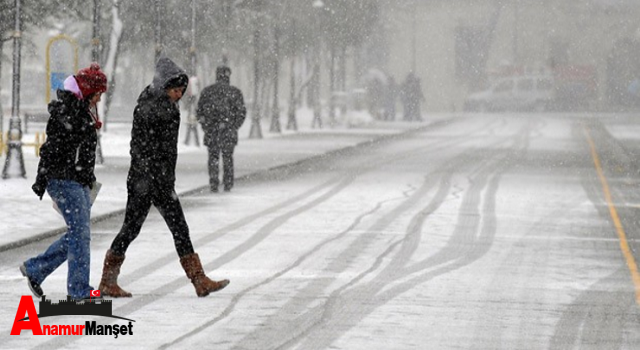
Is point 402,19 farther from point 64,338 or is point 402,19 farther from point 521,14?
point 64,338

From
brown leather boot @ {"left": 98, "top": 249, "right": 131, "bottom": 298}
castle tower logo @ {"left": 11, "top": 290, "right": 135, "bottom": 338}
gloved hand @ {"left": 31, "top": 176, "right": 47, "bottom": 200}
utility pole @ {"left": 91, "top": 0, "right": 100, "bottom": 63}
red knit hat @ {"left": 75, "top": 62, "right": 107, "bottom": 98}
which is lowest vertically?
castle tower logo @ {"left": 11, "top": 290, "right": 135, "bottom": 338}

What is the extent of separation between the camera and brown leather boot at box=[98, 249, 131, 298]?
11.3m

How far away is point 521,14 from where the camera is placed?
8206cm

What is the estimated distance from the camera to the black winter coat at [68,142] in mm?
10547

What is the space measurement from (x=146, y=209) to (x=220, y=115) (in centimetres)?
1040

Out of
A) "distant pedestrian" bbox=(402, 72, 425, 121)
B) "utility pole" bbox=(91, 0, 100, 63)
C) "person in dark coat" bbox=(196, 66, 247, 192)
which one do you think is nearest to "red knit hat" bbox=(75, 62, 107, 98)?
"person in dark coat" bbox=(196, 66, 247, 192)

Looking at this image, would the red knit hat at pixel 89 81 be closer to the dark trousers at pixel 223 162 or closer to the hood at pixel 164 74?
the hood at pixel 164 74

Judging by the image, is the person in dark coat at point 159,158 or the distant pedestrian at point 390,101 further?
the distant pedestrian at point 390,101

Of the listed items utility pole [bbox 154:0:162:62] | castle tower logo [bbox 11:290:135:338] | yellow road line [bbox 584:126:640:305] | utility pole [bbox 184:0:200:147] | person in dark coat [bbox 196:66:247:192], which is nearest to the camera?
castle tower logo [bbox 11:290:135:338]

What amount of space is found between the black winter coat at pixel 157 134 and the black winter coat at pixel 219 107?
1027cm

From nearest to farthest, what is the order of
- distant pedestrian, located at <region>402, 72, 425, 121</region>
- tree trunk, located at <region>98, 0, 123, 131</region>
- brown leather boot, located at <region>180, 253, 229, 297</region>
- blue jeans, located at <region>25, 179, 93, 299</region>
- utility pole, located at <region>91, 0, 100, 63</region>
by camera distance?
blue jeans, located at <region>25, 179, 93, 299</region> < brown leather boot, located at <region>180, 253, 229, 297</region> < utility pole, located at <region>91, 0, 100, 63</region> < tree trunk, located at <region>98, 0, 123, 131</region> < distant pedestrian, located at <region>402, 72, 425, 121</region>

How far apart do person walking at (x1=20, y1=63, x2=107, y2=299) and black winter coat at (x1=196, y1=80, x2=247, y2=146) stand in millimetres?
10778

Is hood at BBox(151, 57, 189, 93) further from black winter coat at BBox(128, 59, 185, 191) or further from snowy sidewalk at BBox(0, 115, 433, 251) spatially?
snowy sidewalk at BBox(0, 115, 433, 251)

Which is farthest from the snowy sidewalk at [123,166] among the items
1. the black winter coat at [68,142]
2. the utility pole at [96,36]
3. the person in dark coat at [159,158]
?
the black winter coat at [68,142]
